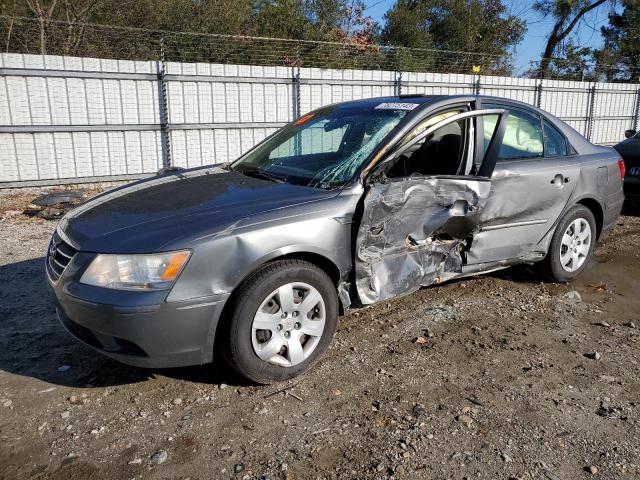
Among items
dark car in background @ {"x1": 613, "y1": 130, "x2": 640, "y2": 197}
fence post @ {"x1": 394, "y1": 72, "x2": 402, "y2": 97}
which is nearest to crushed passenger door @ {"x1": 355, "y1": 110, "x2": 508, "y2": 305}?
dark car in background @ {"x1": 613, "y1": 130, "x2": 640, "y2": 197}

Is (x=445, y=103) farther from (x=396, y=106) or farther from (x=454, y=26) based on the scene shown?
(x=454, y=26)

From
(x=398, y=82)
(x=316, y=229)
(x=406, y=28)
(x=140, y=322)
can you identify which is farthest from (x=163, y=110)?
(x=406, y=28)

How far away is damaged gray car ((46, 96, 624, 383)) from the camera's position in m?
2.82

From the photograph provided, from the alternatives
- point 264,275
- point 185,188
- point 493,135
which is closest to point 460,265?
point 493,135

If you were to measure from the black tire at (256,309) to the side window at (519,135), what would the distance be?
1785 millimetres

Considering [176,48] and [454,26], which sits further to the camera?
[454,26]

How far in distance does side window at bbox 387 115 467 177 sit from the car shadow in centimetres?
190

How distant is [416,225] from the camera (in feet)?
12.0

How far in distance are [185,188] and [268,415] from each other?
160 cm

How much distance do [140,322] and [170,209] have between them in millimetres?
A: 745

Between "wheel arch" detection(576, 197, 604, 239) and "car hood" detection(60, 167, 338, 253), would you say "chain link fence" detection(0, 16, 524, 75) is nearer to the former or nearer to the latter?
"car hood" detection(60, 167, 338, 253)

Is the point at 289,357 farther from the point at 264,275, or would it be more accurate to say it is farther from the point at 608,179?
the point at 608,179

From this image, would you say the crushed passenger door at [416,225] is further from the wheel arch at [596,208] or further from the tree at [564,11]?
the tree at [564,11]

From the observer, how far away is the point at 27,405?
9.81ft
